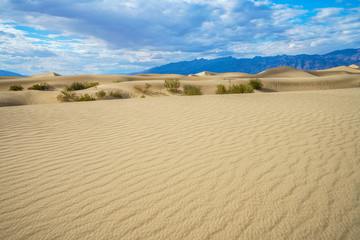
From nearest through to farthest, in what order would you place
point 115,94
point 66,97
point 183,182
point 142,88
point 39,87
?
point 183,182 → point 66,97 → point 115,94 → point 142,88 → point 39,87

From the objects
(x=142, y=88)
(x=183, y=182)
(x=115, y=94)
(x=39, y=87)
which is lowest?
(x=183, y=182)

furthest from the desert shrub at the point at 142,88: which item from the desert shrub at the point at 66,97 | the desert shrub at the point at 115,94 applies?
the desert shrub at the point at 66,97

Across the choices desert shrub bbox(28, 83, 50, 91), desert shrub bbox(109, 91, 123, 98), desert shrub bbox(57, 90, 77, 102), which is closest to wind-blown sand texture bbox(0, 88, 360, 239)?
desert shrub bbox(57, 90, 77, 102)

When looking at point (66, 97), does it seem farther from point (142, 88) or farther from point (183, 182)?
point (183, 182)

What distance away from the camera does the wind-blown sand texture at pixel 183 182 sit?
184 cm

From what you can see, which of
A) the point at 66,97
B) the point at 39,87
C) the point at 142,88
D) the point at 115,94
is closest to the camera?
the point at 66,97

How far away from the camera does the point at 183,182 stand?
2.51 m

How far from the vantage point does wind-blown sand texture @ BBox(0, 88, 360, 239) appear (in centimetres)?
184

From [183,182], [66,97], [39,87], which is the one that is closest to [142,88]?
[66,97]

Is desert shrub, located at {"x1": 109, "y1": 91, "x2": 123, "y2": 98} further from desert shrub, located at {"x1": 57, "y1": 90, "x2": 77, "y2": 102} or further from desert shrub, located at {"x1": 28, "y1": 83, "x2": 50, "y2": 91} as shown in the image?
desert shrub, located at {"x1": 28, "y1": 83, "x2": 50, "y2": 91}

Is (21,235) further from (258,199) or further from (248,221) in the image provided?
(258,199)

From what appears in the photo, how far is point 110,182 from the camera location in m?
2.54

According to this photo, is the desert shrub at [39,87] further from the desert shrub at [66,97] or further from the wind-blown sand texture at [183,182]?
the wind-blown sand texture at [183,182]

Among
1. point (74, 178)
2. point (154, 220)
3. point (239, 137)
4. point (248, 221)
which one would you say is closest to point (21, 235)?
point (74, 178)
